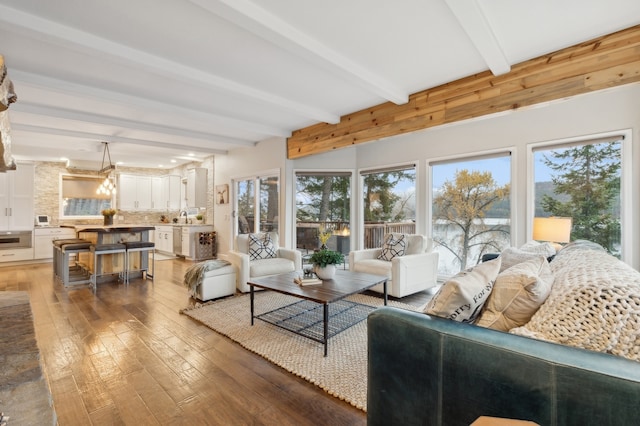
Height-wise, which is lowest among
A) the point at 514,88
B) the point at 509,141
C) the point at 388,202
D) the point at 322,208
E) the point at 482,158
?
the point at 322,208

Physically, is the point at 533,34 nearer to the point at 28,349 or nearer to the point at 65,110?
the point at 28,349

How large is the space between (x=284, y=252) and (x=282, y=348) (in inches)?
90.0

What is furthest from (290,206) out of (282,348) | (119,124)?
(282,348)

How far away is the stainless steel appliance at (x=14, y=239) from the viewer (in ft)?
22.3

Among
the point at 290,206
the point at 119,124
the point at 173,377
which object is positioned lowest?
the point at 173,377

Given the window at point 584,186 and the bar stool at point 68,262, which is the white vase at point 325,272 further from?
the bar stool at point 68,262

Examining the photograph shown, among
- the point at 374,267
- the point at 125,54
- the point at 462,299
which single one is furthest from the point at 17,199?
the point at 462,299

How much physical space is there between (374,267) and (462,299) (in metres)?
2.94

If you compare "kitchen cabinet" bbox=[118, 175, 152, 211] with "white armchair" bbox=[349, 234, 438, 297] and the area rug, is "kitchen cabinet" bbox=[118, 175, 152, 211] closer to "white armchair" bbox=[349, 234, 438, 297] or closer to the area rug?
the area rug

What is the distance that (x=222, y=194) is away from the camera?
25.0ft

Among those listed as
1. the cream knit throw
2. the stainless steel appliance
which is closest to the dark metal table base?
the cream knit throw

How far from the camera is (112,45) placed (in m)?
2.65

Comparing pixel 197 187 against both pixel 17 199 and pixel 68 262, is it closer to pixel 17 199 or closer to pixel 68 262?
pixel 68 262

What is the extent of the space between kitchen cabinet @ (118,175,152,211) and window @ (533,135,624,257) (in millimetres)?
9585
